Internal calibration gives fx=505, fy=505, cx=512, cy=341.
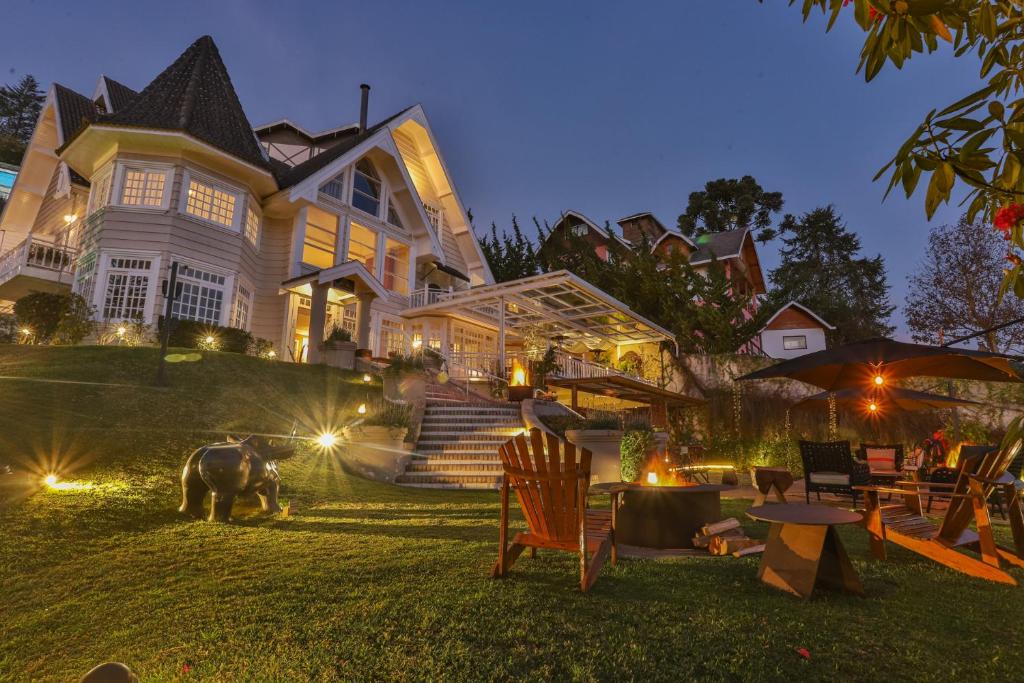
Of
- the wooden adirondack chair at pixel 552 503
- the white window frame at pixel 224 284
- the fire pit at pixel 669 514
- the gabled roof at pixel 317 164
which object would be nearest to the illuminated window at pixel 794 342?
the gabled roof at pixel 317 164

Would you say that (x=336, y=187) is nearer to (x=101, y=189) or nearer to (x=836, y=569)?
(x=101, y=189)

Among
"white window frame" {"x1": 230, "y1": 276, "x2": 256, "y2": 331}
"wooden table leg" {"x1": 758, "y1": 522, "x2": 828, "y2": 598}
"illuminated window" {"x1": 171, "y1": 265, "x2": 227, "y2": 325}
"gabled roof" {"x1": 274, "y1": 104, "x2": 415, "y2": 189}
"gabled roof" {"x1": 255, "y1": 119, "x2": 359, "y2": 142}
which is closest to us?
"wooden table leg" {"x1": 758, "y1": 522, "x2": 828, "y2": 598}

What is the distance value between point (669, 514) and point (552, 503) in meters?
2.08

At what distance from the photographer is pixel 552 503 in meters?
3.75

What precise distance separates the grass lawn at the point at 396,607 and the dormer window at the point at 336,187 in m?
13.5

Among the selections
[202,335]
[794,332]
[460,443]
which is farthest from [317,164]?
[794,332]

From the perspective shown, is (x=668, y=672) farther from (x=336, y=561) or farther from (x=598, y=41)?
(x=598, y=41)

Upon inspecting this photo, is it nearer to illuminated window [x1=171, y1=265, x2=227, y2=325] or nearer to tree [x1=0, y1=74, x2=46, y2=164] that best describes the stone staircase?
illuminated window [x1=171, y1=265, x2=227, y2=325]

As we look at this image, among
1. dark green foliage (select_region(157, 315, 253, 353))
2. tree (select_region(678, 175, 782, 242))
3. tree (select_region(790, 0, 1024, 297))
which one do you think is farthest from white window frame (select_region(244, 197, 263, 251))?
tree (select_region(678, 175, 782, 242))

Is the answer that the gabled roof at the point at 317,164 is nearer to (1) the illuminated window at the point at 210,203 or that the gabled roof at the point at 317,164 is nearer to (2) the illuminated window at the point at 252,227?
(2) the illuminated window at the point at 252,227

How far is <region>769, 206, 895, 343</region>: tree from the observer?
30.5m

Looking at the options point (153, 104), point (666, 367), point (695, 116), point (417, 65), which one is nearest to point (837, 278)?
point (666, 367)

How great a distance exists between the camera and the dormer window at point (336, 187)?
18.0 m

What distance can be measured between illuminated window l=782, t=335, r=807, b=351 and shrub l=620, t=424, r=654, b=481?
834 inches
